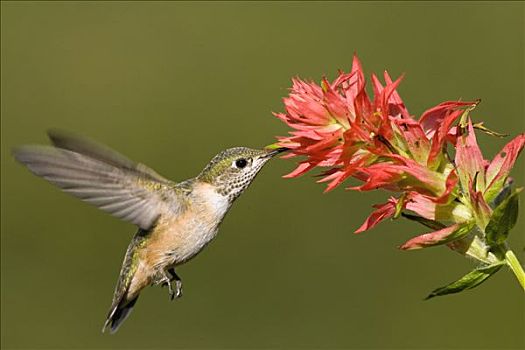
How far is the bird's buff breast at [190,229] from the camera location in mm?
1617

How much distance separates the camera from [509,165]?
1096 millimetres

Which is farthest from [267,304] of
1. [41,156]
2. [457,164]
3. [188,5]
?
[457,164]

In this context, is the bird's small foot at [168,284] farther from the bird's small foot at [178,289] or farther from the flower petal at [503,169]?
the flower petal at [503,169]

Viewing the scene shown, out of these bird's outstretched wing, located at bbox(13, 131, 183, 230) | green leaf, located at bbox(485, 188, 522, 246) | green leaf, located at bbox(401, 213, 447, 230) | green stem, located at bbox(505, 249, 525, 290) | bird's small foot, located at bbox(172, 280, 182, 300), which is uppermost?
green leaf, located at bbox(485, 188, 522, 246)

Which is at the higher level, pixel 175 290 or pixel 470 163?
pixel 470 163

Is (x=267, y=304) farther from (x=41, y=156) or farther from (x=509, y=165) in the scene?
(x=509, y=165)

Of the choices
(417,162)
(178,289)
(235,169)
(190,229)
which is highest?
(417,162)

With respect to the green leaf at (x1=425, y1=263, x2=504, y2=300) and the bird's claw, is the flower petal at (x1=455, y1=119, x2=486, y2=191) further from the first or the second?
the bird's claw

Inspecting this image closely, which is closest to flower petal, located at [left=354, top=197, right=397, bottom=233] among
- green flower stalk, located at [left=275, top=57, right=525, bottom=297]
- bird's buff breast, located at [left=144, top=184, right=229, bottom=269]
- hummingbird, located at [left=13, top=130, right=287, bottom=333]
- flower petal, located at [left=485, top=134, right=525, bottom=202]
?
green flower stalk, located at [left=275, top=57, right=525, bottom=297]

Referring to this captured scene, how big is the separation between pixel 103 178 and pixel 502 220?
737 mm

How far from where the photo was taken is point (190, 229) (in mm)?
1628

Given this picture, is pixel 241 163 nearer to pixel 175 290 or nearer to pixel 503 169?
pixel 175 290

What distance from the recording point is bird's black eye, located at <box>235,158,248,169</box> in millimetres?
1576

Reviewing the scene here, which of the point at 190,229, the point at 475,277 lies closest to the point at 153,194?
the point at 190,229
